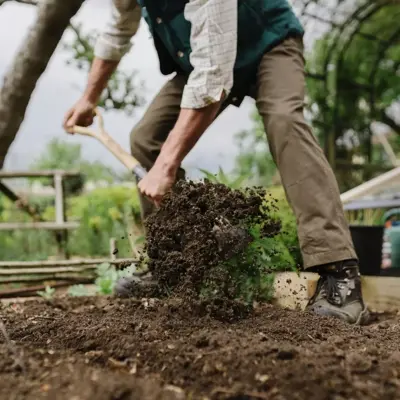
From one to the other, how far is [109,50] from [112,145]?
56cm

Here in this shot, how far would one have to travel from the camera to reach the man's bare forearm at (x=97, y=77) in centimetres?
295

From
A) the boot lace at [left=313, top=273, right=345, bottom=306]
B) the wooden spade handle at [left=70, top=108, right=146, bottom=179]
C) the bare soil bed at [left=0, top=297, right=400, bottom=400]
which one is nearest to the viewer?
the bare soil bed at [left=0, top=297, right=400, bottom=400]

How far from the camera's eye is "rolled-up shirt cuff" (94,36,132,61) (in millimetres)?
2904

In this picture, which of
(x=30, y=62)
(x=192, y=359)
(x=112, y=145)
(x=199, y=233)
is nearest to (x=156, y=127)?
(x=112, y=145)

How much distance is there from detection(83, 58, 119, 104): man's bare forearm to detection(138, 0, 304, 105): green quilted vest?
1.41 feet

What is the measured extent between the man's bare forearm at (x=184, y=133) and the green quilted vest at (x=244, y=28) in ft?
1.55

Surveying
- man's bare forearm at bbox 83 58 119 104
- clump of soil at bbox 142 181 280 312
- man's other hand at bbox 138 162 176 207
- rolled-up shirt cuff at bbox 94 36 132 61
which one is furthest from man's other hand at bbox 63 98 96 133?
clump of soil at bbox 142 181 280 312

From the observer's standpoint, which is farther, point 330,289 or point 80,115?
point 80,115

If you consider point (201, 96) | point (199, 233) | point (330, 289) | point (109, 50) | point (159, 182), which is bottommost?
point (330, 289)

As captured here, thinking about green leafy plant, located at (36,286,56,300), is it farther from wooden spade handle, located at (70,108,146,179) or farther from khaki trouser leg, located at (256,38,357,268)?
khaki trouser leg, located at (256,38,357,268)

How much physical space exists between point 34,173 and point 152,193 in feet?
14.2

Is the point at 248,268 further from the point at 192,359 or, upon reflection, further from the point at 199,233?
the point at 192,359

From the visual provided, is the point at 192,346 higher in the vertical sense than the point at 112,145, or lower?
lower

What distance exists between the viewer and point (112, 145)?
2646 mm
